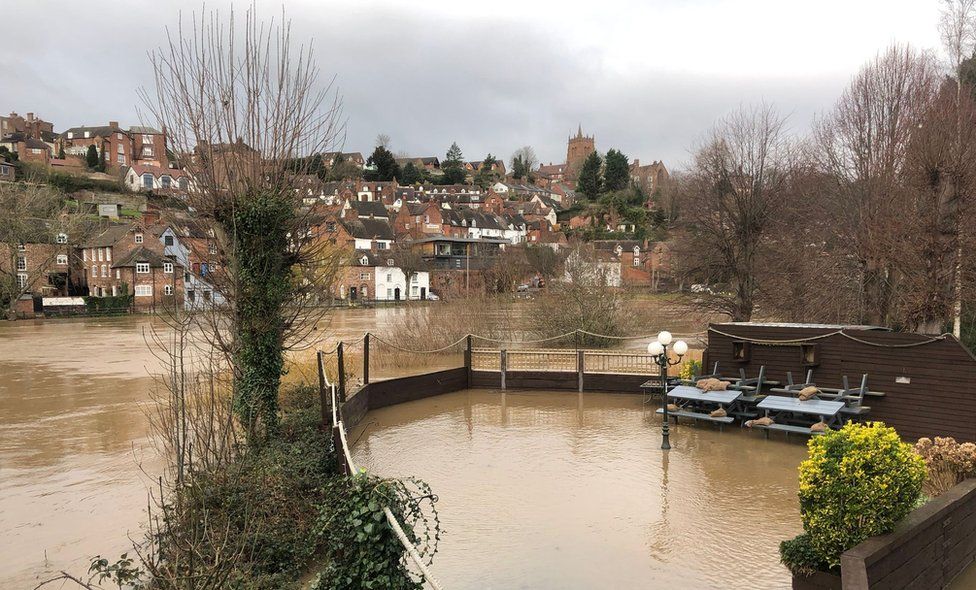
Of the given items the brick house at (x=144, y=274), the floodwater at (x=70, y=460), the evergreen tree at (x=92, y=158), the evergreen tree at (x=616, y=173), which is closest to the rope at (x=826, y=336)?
the floodwater at (x=70, y=460)

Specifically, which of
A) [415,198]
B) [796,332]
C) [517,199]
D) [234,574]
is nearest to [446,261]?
[415,198]

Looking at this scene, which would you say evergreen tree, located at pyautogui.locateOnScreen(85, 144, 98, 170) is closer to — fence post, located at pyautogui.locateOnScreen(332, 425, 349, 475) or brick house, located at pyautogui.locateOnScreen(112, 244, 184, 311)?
brick house, located at pyautogui.locateOnScreen(112, 244, 184, 311)

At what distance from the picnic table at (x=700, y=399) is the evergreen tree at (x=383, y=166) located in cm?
11318

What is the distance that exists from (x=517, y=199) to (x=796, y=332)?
110 metres

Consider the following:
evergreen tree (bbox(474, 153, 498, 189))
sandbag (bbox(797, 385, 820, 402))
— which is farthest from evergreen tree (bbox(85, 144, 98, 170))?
sandbag (bbox(797, 385, 820, 402))

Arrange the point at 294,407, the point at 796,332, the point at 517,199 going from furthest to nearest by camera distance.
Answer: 1. the point at 517,199
2. the point at 796,332
3. the point at 294,407

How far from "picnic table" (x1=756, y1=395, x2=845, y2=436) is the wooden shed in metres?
1.04

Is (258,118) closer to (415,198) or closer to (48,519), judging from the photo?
(48,519)

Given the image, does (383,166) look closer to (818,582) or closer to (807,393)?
(807,393)

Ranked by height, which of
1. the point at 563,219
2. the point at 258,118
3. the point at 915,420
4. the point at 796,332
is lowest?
the point at 915,420

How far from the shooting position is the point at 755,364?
46.1 feet

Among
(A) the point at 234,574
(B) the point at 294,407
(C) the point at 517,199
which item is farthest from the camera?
(C) the point at 517,199

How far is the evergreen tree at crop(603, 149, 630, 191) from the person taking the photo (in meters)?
104

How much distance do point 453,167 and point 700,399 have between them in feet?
411
